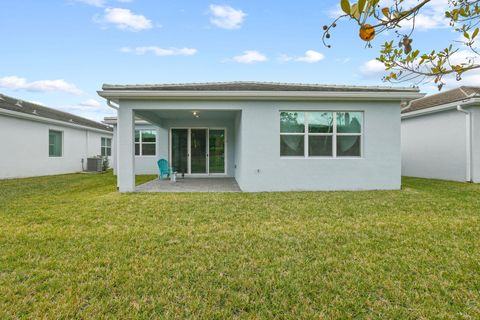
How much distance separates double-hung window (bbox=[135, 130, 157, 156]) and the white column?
6.87 meters

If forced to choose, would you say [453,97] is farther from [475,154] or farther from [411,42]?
[411,42]

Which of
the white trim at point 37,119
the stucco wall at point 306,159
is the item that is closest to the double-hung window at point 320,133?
the stucco wall at point 306,159

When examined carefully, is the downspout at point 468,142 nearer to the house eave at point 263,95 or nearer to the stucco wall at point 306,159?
the house eave at point 263,95

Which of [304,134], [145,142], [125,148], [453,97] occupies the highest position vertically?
[453,97]

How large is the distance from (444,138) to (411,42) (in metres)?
12.6

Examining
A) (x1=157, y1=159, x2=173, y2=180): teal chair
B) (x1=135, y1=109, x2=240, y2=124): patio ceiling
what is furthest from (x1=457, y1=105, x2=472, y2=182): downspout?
(x1=157, y1=159, x2=173, y2=180): teal chair

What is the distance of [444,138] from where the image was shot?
37.7 ft

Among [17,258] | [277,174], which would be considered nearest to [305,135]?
[277,174]

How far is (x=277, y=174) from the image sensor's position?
8.48 meters

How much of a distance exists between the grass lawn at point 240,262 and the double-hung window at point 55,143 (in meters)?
10.4

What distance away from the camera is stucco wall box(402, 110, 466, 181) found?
428 inches

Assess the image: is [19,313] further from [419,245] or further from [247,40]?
[247,40]

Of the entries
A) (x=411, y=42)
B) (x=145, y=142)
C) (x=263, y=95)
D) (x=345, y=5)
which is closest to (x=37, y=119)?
(x=145, y=142)

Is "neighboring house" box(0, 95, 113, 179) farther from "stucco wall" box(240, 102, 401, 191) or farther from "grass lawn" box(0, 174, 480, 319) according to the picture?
"stucco wall" box(240, 102, 401, 191)
